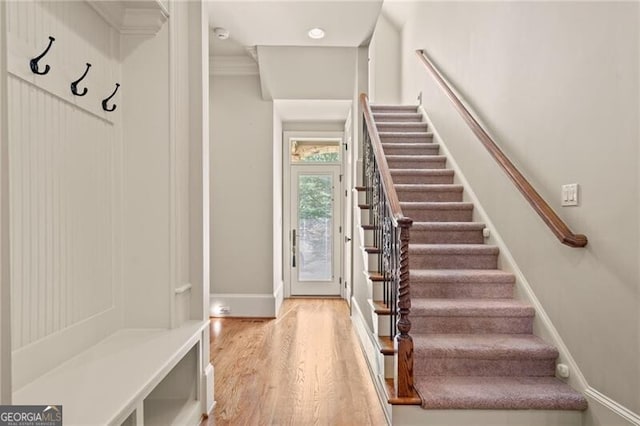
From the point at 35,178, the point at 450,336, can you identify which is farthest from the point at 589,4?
the point at 35,178

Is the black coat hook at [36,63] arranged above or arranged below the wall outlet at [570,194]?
above

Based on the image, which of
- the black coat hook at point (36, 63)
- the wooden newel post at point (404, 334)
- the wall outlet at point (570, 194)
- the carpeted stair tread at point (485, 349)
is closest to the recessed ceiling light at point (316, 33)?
the wooden newel post at point (404, 334)

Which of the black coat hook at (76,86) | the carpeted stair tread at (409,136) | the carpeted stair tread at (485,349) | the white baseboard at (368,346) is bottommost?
the white baseboard at (368,346)

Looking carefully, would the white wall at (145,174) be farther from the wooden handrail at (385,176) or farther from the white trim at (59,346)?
the wooden handrail at (385,176)

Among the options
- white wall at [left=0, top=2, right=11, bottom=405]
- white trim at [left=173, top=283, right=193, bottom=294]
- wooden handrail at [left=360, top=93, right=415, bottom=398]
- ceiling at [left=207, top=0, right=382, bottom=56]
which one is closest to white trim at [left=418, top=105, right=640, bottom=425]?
wooden handrail at [left=360, top=93, right=415, bottom=398]

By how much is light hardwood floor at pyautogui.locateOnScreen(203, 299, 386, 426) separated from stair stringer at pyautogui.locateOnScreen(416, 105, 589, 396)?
1.10 meters

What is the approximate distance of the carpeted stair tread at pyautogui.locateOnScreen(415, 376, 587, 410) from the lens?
6.66ft

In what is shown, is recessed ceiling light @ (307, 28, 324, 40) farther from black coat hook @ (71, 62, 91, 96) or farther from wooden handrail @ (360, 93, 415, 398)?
black coat hook @ (71, 62, 91, 96)

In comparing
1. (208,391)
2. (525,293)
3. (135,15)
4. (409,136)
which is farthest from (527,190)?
(135,15)

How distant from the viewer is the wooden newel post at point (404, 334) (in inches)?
83.0

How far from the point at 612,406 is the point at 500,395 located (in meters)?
0.49

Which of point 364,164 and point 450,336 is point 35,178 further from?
point 364,164

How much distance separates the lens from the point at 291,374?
2.96 meters

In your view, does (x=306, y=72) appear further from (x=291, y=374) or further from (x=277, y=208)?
(x=291, y=374)
